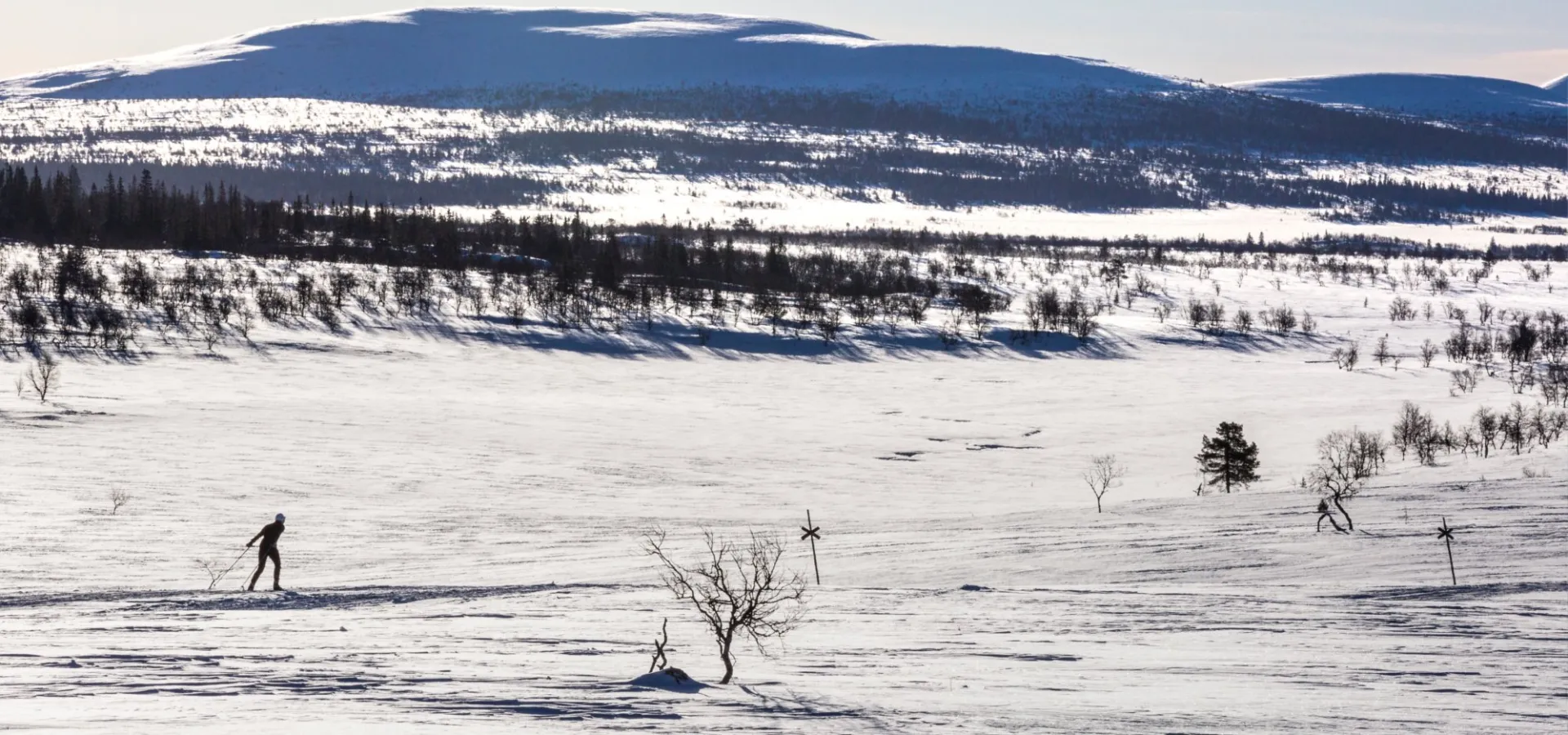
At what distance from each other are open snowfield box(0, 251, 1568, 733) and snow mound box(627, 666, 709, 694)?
0.28m

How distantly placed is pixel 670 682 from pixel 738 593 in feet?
17.3

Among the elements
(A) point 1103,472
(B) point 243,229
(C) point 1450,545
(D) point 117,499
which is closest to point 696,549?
(D) point 117,499

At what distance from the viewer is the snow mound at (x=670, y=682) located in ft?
41.5

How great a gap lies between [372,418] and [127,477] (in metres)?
17.3

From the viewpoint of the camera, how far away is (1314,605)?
1828 cm

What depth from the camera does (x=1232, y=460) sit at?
1555 inches

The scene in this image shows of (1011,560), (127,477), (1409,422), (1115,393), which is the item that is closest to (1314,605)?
(1011,560)

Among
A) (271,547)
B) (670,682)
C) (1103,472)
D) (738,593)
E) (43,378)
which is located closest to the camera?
(670,682)

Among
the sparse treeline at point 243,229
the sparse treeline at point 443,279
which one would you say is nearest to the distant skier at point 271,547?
the sparse treeline at point 443,279

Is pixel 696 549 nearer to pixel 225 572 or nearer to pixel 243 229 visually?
pixel 225 572

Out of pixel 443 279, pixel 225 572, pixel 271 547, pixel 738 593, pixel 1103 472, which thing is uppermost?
pixel 271 547

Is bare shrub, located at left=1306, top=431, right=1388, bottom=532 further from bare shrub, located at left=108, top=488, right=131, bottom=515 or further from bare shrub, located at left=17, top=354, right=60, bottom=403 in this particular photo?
bare shrub, located at left=17, top=354, right=60, bottom=403

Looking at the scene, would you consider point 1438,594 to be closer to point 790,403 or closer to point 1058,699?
point 1058,699

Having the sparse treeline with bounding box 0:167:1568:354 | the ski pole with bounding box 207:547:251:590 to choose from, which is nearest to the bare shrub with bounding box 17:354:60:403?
the sparse treeline with bounding box 0:167:1568:354
